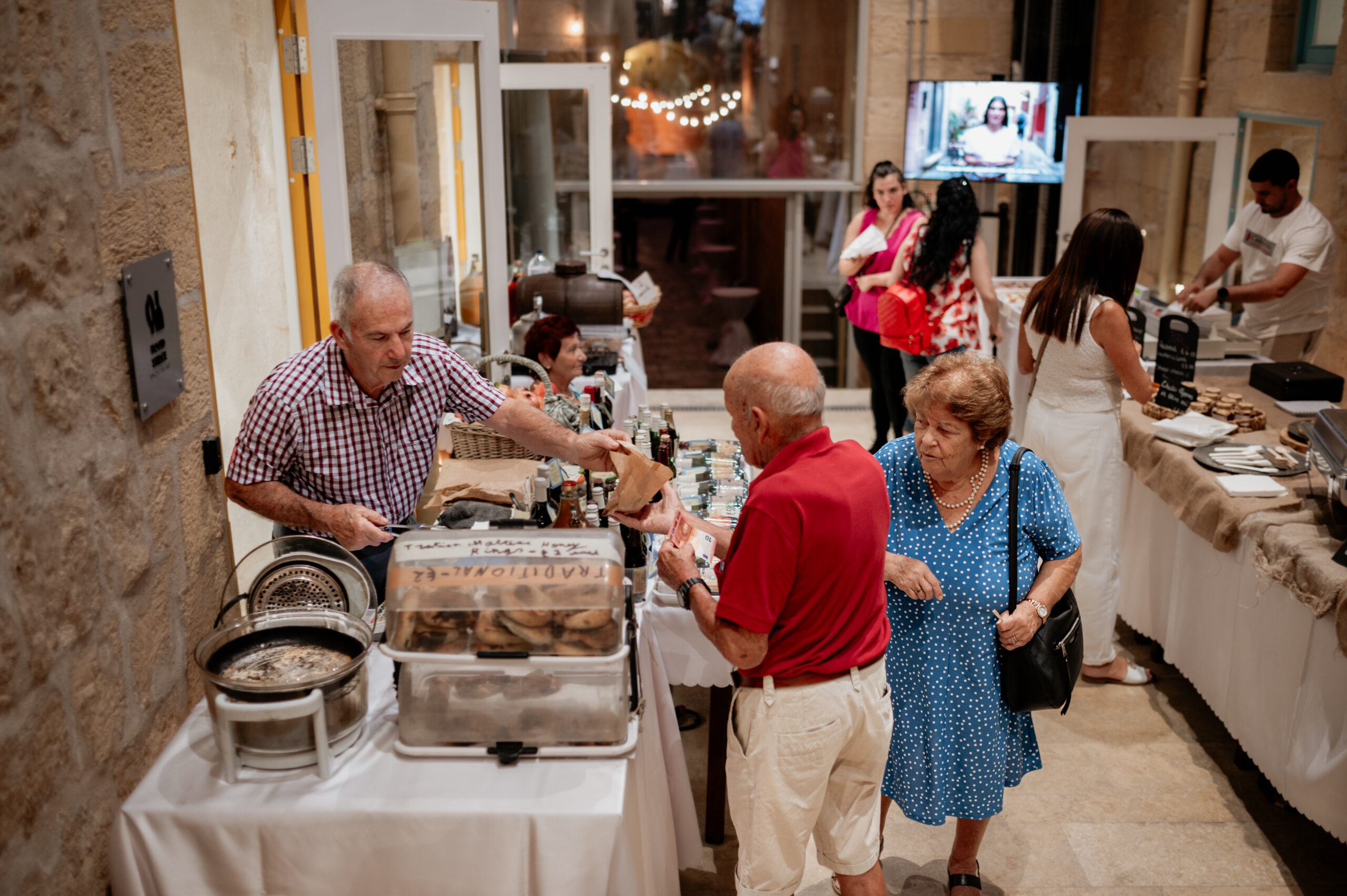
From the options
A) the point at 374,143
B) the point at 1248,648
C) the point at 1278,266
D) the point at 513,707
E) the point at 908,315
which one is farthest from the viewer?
the point at 908,315

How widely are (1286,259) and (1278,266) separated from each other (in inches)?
4.6

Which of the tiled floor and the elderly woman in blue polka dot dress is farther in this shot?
the tiled floor

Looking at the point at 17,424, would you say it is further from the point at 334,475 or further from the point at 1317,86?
the point at 1317,86

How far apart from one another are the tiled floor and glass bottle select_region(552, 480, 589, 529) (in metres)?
1.05

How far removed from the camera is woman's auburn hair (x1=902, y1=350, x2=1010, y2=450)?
236 cm

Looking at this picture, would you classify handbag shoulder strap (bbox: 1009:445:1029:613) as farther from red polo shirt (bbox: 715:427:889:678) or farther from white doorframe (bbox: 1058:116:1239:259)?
white doorframe (bbox: 1058:116:1239:259)

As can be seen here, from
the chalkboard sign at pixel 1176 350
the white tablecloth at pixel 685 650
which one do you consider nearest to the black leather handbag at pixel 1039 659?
the white tablecloth at pixel 685 650

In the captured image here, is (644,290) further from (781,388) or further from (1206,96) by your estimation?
(781,388)

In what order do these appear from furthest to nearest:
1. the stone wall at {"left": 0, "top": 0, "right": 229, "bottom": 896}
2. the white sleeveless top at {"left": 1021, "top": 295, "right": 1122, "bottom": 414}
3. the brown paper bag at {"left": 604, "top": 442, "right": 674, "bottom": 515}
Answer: the white sleeveless top at {"left": 1021, "top": 295, "right": 1122, "bottom": 414} → the brown paper bag at {"left": 604, "top": 442, "right": 674, "bottom": 515} → the stone wall at {"left": 0, "top": 0, "right": 229, "bottom": 896}

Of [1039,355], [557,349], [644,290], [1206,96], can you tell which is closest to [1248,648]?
[1039,355]

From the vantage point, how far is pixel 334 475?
263 cm

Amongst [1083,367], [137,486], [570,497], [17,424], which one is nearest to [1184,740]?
[1083,367]

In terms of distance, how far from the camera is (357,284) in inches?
97.3

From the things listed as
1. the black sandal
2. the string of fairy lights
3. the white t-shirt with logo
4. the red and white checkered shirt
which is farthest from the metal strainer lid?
the string of fairy lights
